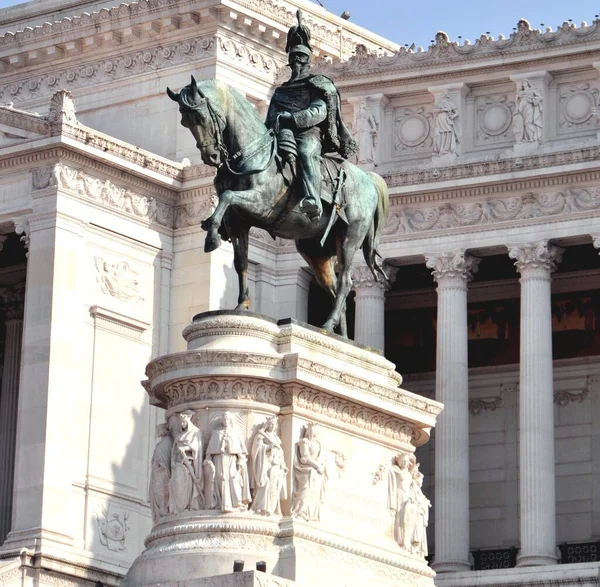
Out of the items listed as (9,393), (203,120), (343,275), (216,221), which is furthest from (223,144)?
(9,393)

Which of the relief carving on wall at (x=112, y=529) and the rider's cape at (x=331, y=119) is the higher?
the rider's cape at (x=331, y=119)

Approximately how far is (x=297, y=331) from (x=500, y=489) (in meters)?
30.5

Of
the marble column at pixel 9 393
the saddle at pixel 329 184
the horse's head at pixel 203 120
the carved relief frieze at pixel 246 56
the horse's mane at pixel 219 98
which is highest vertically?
the carved relief frieze at pixel 246 56

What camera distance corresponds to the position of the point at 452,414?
201ft

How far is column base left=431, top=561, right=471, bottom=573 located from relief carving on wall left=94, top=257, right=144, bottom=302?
9.48 meters

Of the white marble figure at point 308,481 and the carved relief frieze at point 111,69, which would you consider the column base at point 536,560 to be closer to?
the carved relief frieze at point 111,69

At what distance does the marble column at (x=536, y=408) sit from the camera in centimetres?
5956

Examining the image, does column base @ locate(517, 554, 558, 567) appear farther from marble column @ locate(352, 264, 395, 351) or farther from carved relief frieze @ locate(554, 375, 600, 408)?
carved relief frieze @ locate(554, 375, 600, 408)

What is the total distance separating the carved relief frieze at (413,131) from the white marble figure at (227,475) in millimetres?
29043

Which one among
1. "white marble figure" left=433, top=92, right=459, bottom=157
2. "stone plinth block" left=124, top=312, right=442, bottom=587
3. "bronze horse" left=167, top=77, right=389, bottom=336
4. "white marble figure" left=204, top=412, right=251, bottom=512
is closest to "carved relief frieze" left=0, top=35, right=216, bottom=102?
"white marble figure" left=433, top=92, right=459, bottom=157

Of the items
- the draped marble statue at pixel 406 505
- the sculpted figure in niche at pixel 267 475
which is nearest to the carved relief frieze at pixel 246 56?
the draped marble statue at pixel 406 505

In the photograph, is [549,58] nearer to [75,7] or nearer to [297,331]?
[75,7]

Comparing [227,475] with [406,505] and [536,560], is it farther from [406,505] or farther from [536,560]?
[536,560]

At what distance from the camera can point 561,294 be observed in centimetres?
6681
